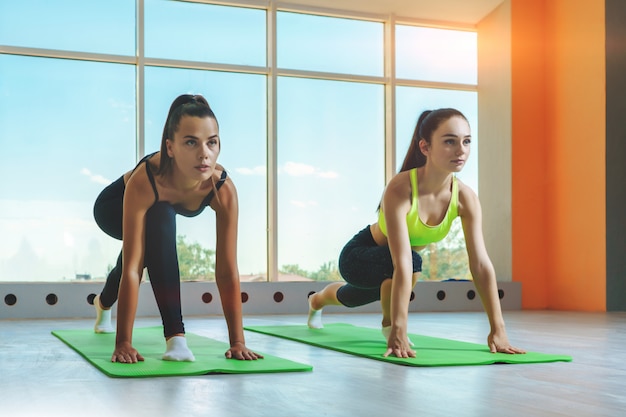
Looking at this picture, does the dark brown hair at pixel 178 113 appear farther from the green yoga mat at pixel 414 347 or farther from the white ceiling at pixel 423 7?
the white ceiling at pixel 423 7

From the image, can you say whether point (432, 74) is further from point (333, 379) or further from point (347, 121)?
point (333, 379)

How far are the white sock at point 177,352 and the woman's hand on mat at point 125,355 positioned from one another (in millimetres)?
91

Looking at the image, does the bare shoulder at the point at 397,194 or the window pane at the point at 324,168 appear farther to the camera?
the window pane at the point at 324,168

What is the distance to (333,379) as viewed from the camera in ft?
7.31

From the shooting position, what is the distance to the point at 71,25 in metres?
6.26

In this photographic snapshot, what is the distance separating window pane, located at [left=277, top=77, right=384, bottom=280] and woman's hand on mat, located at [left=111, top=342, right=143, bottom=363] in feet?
13.3

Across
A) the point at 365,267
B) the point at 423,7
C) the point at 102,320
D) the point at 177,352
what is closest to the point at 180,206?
the point at 177,352

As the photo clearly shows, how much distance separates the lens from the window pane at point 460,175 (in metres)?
7.05

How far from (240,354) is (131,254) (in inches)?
18.8

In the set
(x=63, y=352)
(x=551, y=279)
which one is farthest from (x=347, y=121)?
(x=63, y=352)

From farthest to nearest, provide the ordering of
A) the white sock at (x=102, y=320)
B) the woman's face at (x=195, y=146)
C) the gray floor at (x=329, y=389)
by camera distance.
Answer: the white sock at (x=102, y=320), the woman's face at (x=195, y=146), the gray floor at (x=329, y=389)

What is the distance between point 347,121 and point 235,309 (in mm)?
4466

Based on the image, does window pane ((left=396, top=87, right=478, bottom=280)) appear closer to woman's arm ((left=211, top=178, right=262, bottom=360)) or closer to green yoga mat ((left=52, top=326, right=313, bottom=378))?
green yoga mat ((left=52, top=326, right=313, bottom=378))

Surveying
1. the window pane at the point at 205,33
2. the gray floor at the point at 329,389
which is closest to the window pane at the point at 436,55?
the window pane at the point at 205,33
